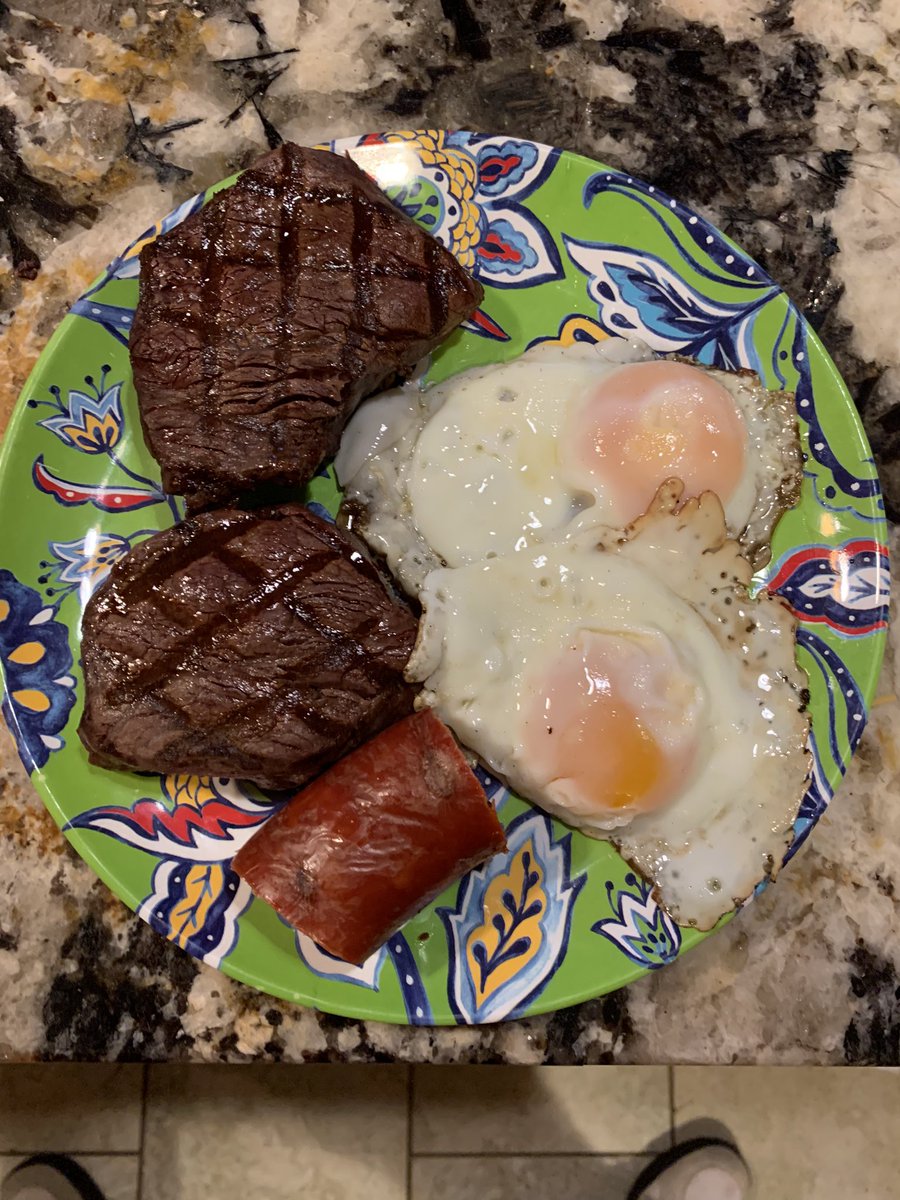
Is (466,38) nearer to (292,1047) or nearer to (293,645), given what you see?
(293,645)

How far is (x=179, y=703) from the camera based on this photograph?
2250mm

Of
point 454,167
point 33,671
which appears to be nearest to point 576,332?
point 454,167

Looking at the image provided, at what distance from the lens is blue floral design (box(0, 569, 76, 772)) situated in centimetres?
236

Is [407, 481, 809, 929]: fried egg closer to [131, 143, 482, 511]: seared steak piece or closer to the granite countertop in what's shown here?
the granite countertop

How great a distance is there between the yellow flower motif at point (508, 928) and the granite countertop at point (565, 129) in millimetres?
705

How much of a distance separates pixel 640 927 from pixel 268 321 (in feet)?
6.49

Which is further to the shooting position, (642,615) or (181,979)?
(181,979)

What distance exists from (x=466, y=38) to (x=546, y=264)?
1.11 metres

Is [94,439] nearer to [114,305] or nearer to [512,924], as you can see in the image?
[114,305]

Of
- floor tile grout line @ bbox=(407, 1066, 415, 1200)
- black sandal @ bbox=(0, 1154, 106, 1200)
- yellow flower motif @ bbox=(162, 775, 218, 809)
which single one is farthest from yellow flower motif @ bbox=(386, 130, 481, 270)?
black sandal @ bbox=(0, 1154, 106, 1200)

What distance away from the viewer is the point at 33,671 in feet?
7.86

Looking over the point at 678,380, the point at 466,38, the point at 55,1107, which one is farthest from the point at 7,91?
the point at 55,1107

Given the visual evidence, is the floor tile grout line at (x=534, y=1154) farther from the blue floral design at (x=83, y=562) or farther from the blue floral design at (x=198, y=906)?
the blue floral design at (x=83, y=562)

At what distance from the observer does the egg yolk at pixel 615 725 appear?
232cm
